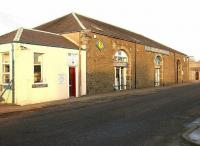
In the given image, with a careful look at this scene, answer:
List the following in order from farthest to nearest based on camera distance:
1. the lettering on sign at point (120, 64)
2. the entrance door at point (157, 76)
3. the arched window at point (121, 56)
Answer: the entrance door at point (157, 76) < the arched window at point (121, 56) < the lettering on sign at point (120, 64)

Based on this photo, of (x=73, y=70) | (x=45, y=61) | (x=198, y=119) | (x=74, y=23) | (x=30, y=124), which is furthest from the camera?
(x=74, y=23)

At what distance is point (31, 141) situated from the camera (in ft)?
27.8

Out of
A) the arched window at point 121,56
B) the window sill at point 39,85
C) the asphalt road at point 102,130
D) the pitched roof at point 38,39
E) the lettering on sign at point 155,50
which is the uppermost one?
the lettering on sign at point 155,50

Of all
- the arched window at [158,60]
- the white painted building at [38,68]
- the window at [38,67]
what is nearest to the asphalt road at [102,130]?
the white painted building at [38,68]

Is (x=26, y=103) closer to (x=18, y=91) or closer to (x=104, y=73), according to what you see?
(x=18, y=91)

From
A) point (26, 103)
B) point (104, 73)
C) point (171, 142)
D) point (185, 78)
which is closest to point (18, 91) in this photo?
point (26, 103)

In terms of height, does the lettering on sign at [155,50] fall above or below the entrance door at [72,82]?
above

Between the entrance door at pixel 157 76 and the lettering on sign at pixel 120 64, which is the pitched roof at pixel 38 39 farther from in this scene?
the entrance door at pixel 157 76

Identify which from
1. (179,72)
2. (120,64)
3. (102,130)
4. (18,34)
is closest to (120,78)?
(120,64)

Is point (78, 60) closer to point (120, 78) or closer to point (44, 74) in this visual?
point (44, 74)

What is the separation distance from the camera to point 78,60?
24844mm

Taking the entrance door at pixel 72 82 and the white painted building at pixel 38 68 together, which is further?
the entrance door at pixel 72 82

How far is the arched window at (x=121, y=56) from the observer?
31.1m

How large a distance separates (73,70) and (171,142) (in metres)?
16.6
